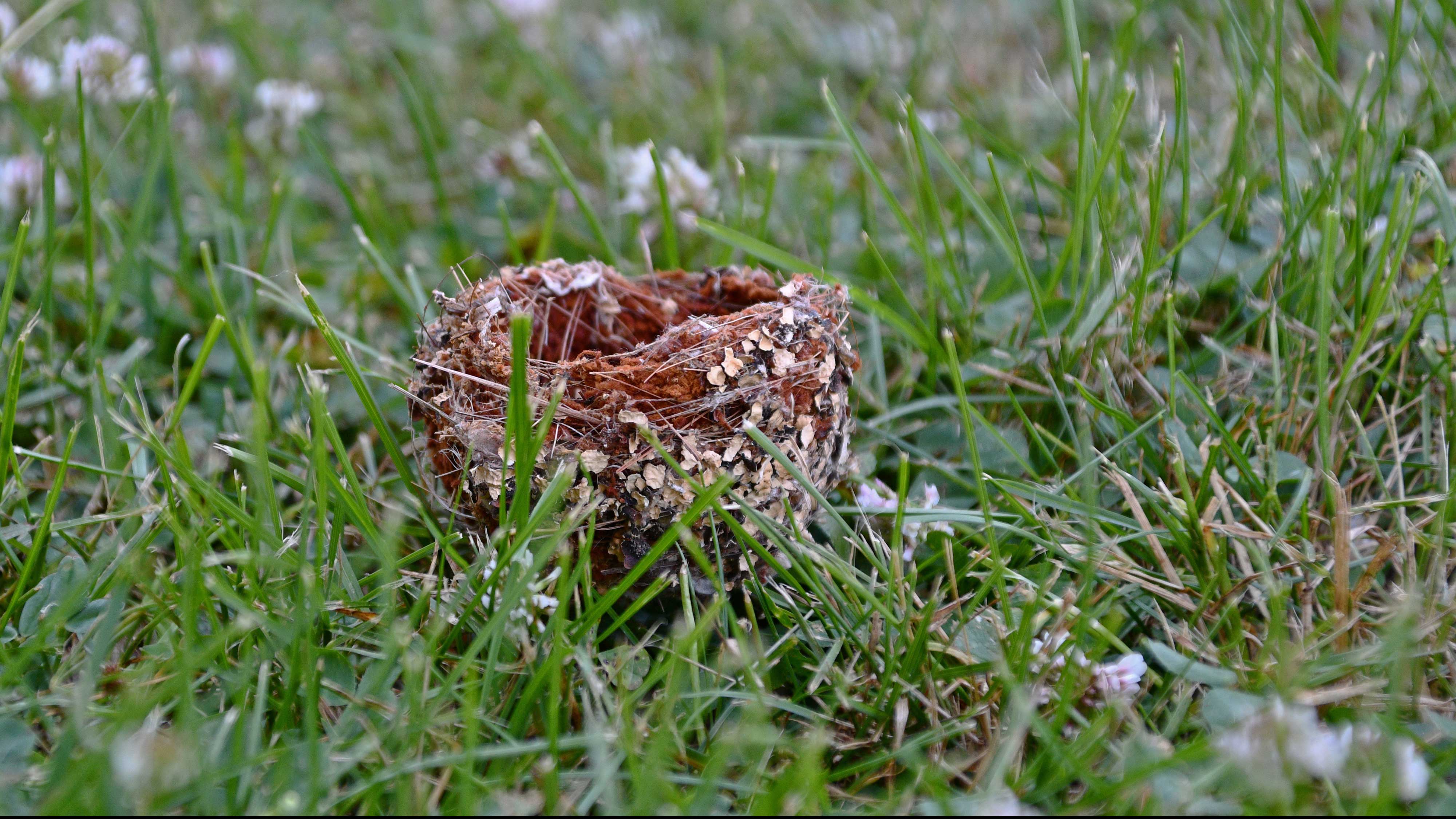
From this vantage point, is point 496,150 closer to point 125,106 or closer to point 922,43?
point 125,106

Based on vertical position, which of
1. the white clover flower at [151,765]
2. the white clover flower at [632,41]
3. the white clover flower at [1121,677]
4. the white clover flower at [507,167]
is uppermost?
the white clover flower at [632,41]

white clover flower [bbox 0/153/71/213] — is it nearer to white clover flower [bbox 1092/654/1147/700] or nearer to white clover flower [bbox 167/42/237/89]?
white clover flower [bbox 167/42/237/89]

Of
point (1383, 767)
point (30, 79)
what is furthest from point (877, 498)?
point (30, 79)

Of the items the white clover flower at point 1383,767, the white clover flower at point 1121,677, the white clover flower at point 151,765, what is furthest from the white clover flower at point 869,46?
the white clover flower at point 151,765

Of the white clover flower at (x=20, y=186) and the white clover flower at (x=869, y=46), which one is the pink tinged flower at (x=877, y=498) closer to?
the white clover flower at (x=869, y=46)

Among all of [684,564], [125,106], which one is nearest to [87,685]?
[684,564]

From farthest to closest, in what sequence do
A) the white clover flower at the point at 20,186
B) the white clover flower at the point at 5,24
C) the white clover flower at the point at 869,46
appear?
the white clover flower at the point at 869,46 < the white clover flower at the point at 5,24 < the white clover flower at the point at 20,186

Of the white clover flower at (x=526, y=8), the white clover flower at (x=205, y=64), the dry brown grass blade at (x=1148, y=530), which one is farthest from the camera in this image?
the white clover flower at (x=526, y=8)
